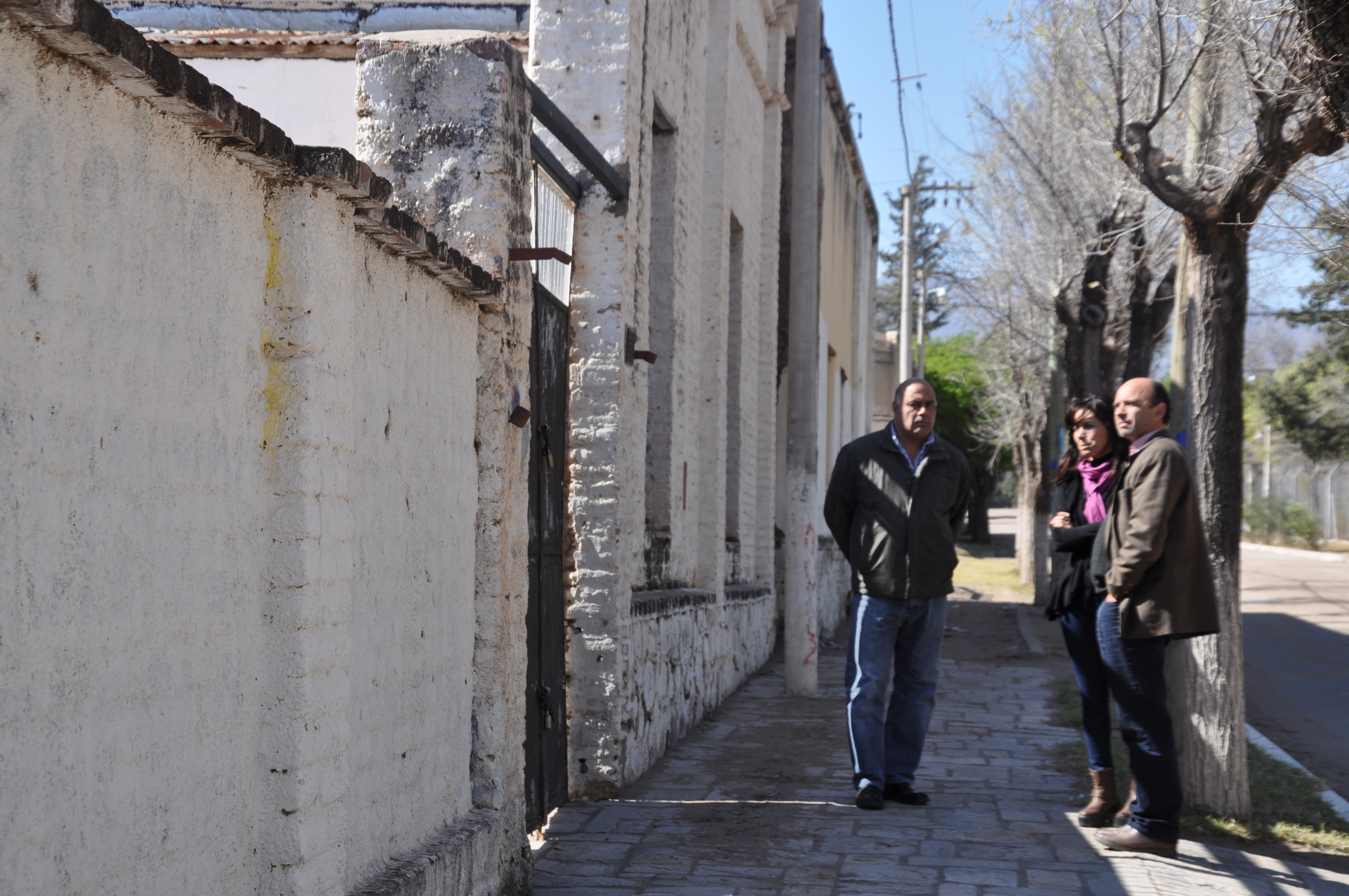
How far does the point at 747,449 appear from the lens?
11.7 m

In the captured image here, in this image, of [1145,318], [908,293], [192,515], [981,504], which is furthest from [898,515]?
[981,504]

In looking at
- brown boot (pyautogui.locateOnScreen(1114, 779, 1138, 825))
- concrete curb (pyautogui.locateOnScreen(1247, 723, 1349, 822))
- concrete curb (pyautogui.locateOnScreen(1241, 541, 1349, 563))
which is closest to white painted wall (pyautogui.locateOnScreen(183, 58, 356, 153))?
brown boot (pyautogui.locateOnScreen(1114, 779, 1138, 825))

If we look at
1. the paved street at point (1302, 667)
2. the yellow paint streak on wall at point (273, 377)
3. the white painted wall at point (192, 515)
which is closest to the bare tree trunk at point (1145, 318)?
the paved street at point (1302, 667)

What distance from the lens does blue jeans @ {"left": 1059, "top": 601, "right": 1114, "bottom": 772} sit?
5.54 metres

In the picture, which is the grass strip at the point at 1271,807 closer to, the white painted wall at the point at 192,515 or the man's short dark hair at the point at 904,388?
the man's short dark hair at the point at 904,388

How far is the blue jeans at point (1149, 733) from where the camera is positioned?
5.12 metres

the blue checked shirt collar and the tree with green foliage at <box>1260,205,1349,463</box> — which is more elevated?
the tree with green foliage at <box>1260,205,1349,463</box>

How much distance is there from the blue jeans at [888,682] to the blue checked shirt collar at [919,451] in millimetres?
675

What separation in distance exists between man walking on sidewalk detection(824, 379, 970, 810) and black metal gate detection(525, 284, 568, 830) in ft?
4.60

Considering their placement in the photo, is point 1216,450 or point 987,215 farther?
point 987,215

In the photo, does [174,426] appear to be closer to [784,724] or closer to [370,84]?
[370,84]

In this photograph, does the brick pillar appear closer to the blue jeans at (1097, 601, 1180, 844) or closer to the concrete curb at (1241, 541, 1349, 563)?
the blue jeans at (1097, 601, 1180, 844)

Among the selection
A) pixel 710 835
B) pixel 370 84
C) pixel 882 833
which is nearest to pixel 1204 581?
pixel 882 833

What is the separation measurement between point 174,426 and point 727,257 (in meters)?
7.68
